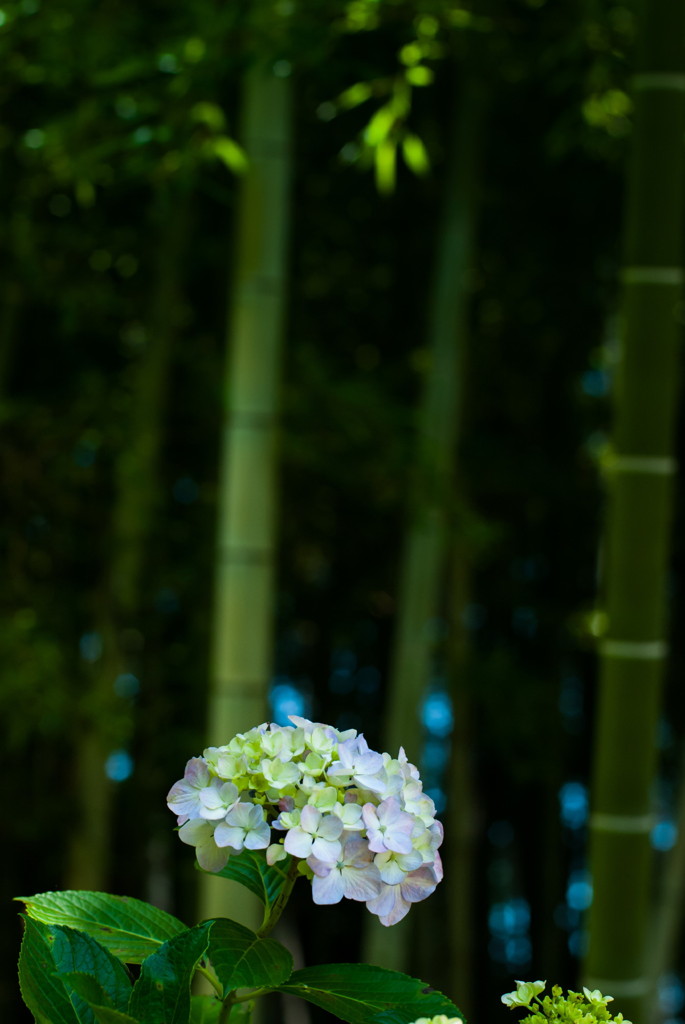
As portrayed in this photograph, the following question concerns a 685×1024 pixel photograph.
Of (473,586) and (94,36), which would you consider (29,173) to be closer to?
(94,36)

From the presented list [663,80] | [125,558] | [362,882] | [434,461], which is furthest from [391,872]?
[125,558]

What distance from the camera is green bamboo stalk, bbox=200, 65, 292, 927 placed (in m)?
2.42

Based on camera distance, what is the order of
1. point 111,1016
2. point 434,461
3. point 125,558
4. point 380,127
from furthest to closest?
→ point 125,558 < point 434,461 < point 380,127 < point 111,1016

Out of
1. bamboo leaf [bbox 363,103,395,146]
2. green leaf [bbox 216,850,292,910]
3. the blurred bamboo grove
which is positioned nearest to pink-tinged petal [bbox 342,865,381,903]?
green leaf [bbox 216,850,292,910]

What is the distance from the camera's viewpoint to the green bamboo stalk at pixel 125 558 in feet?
11.3

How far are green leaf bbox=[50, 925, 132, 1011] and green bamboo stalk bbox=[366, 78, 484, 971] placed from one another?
2627 mm

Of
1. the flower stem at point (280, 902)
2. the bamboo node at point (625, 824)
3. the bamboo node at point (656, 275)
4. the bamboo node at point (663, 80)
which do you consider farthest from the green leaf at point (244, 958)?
the bamboo node at point (663, 80)

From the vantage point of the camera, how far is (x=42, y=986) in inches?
29.1

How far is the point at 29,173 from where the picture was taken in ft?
10.8

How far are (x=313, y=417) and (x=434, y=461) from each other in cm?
39

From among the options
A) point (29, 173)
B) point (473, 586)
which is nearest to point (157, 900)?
point (473, 586)

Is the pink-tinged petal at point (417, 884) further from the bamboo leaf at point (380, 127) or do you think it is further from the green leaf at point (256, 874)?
the bamboo leaf at point (380, 127)

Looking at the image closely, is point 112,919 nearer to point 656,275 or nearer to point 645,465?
point 645,465

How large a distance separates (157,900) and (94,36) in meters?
3.53
